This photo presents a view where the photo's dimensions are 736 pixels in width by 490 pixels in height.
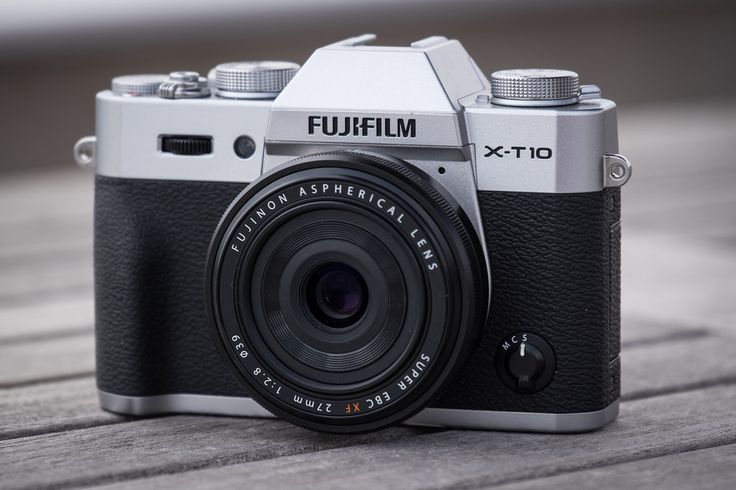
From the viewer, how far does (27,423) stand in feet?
3.30

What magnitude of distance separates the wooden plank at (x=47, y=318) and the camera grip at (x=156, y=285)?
28 cm

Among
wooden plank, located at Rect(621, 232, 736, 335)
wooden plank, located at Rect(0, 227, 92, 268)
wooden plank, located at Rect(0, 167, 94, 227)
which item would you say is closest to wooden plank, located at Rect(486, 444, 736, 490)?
wooden plank, located at Rect(621, 232, 736, 335)

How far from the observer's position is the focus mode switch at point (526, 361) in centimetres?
95

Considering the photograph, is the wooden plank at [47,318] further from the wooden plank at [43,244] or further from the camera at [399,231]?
the camera at [399,231]

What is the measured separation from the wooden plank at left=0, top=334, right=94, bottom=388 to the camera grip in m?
0.14

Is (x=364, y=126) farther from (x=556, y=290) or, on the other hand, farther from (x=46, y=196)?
(x=46, y=196)

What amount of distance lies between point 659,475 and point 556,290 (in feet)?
0.48

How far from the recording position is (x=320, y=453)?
3.05 ft

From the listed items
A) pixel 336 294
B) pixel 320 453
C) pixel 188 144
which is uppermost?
pixel 188 144

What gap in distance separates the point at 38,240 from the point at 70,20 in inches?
29.6

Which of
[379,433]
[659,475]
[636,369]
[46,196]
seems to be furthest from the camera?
[46,196]

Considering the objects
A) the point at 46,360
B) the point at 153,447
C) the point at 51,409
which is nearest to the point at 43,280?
Answer: the point at 46,360

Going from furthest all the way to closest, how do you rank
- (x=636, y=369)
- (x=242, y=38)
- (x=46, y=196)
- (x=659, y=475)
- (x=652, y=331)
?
(x=242, y=38), (x=46, y=196), (x=652, y=331), (x=636, y=369), (x=659, y=475)

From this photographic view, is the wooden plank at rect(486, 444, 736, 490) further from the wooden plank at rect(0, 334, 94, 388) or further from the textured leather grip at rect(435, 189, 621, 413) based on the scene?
the wooden plank at rect(0, 334, 94, 388)
